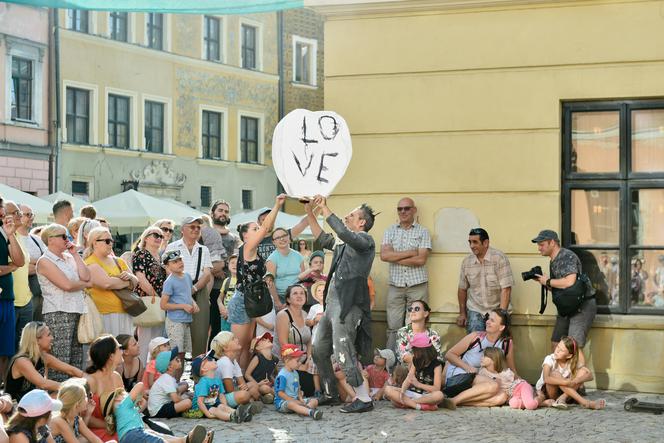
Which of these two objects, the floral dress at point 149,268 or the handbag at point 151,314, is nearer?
the handbag at point 151,314

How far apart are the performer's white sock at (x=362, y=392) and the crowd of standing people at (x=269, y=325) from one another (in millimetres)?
12

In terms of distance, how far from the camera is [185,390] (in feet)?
31.5

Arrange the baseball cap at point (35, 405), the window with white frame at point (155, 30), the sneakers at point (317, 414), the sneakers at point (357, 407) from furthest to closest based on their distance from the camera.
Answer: the window with white frame at point (155, 30)
the sneakers at point (357, 407)
the sneakers at point (317, 414)
the baseball cap at point (35, 405)

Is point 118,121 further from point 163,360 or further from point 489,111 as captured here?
point 163,360

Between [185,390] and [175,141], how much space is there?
84.4 feet

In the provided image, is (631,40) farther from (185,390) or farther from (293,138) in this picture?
(185,390)

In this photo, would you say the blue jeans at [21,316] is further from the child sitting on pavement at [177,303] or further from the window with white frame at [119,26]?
the window with white frame at [119,26]

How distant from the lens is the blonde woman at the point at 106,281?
9977 millimetres

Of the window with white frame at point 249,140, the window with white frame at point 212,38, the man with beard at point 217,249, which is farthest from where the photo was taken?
the window with white frame at point 249,140

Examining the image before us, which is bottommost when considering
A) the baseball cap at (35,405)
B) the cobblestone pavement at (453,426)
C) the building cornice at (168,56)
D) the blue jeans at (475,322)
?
the cobblestone pavement at (453,426)

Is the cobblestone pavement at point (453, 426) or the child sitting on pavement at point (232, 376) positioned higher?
the child sitting on pavement at point (232, 376)

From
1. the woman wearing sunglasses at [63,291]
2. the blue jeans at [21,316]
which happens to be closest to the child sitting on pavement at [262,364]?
the woman wearing sunglasses at [63,291]

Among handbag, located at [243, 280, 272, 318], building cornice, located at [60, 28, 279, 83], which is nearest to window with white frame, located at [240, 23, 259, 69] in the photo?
building cornice, located at [60, 28, 279, 83]

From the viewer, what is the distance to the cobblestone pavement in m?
8.41
